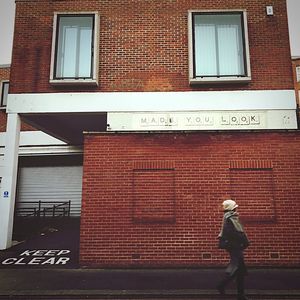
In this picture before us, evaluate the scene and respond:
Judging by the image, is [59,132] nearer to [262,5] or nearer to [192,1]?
[192,1]

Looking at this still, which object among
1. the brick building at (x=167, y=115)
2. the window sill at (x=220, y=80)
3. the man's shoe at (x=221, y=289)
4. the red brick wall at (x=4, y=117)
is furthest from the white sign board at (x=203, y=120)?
the red brick wall at (x=4, y=117)

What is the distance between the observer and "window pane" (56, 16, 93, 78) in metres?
10.2

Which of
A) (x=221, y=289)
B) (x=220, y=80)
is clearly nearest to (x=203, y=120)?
(x=220, y=80)

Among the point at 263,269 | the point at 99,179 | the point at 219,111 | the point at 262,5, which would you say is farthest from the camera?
the point at 262,5

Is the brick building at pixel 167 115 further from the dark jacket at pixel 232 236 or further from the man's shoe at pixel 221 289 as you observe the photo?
the dark jacket at pixel 232 236

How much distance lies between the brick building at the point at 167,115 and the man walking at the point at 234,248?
2.40 m

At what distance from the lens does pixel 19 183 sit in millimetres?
16234

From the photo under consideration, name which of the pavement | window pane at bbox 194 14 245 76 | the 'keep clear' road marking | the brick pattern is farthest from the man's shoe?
window pane at bbox 194 14 245 76

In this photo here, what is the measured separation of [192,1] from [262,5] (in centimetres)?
222

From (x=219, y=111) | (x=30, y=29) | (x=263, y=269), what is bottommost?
(x=263, y=269)

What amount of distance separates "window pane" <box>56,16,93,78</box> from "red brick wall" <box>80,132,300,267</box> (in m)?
2.74

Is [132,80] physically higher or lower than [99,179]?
higher

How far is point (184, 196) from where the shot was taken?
8.30m

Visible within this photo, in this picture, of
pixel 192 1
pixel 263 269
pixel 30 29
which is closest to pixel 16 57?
pixel 30 29
